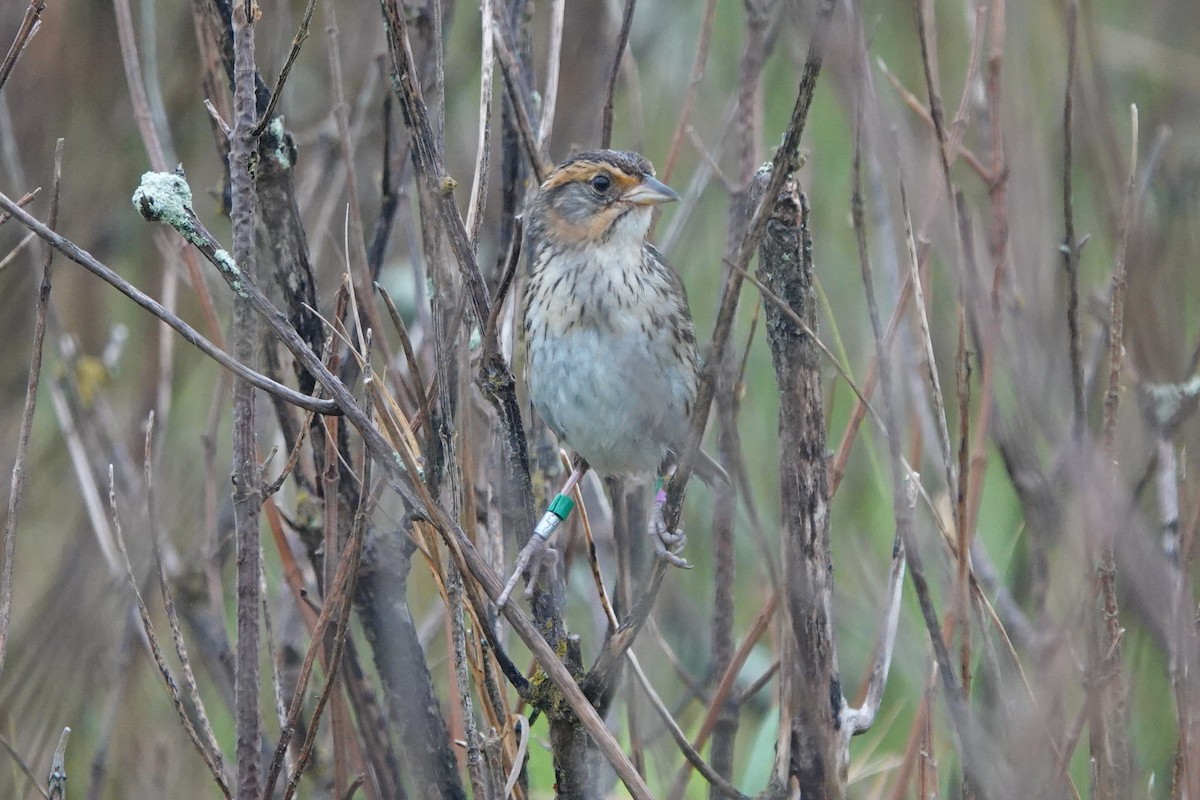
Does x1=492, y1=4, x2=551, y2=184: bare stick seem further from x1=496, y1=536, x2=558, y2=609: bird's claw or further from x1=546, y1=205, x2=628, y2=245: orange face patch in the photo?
x1=496, y1=536, x2=558, y2=609: bird's claw

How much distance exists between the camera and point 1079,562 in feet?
7.16

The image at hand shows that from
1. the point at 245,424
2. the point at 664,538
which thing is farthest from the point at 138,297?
the point at 664,538

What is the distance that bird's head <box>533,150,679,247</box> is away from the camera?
3449 mm

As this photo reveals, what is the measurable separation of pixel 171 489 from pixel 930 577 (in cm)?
244

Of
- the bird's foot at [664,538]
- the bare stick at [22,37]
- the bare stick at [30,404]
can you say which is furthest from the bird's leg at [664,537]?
the bare stick at [22,37]

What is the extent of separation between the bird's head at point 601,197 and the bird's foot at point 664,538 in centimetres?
78

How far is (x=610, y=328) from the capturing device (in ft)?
11.2

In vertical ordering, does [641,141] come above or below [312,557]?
above

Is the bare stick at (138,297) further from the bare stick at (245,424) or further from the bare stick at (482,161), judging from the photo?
the bare stick at (482,161)

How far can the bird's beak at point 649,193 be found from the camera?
337 centimetres

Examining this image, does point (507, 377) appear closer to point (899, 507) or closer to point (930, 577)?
point (899, 507)

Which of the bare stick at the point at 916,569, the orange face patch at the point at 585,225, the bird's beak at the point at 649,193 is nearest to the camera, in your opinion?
the bare stick at the point at 916,569

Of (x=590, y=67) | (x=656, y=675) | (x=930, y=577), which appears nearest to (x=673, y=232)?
(x=656, y=675)

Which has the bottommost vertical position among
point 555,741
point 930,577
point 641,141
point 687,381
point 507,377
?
point 930,577
